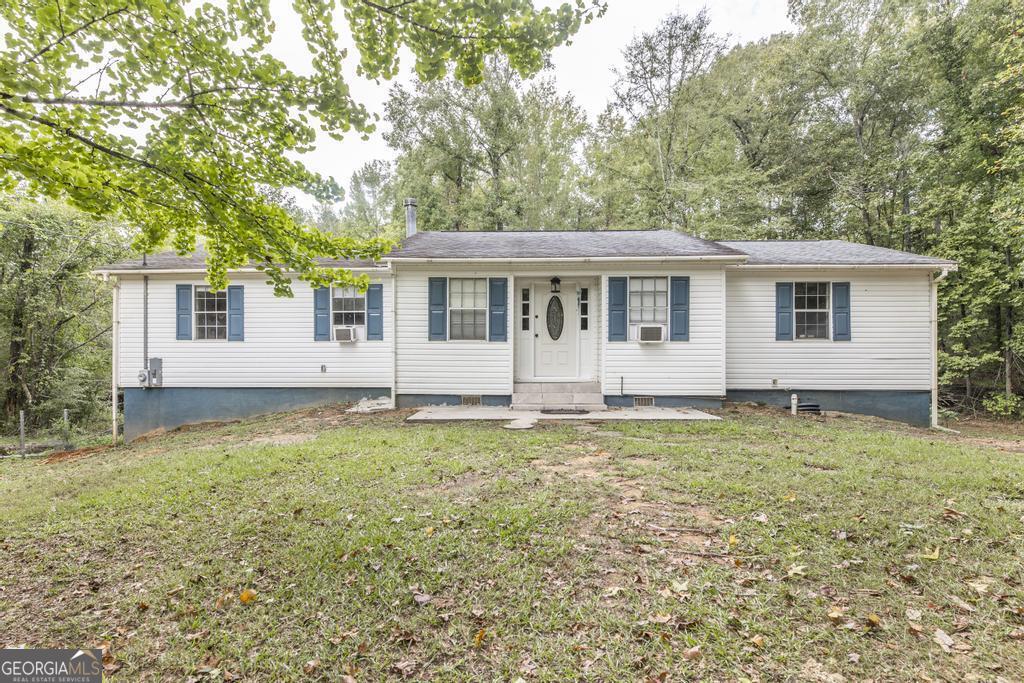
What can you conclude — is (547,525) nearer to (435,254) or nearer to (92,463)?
(435,254)

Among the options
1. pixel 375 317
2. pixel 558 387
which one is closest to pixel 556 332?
pixel 558 387

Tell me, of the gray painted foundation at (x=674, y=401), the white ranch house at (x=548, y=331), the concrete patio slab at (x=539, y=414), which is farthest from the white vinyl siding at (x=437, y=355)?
the gray painted foundation at (x=674, y=401)

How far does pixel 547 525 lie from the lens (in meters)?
3.34

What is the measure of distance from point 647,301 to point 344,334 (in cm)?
679

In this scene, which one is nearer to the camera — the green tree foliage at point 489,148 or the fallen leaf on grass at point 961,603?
the fallen leaf on grass at point 961,603

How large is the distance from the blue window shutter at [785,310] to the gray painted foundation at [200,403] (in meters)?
10.0

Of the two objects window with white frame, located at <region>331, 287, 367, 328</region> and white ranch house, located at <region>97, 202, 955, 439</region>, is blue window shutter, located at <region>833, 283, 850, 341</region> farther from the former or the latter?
window with white frame, located at <region>331, 287, 367, 328</region>

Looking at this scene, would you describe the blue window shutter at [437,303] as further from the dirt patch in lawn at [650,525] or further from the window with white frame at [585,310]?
the dirt patch in lawn at [650,525]

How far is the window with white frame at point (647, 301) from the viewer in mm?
8727

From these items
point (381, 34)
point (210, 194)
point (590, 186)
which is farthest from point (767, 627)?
point (590, 186)

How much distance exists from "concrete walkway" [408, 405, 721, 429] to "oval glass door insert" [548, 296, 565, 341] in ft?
6.38

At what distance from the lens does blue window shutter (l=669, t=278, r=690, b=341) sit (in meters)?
8.59

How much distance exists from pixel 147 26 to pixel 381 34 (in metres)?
1.73

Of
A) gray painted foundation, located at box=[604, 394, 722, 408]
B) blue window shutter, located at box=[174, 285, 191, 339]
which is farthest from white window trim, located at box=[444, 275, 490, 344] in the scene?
blue window shutter, located at box=[174, 285, 191, 339]
